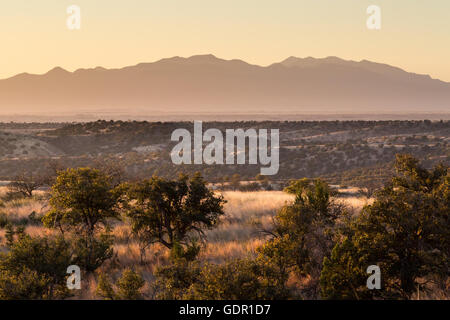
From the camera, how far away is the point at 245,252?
34.5 ft

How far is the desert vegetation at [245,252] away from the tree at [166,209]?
3 cm

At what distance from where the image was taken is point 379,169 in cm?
4866

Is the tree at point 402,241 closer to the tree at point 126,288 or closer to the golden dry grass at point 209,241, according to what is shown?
the golden dry grass at point 209,241

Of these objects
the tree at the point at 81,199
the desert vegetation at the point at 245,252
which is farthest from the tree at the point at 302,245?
the tree at the point at 81,199
